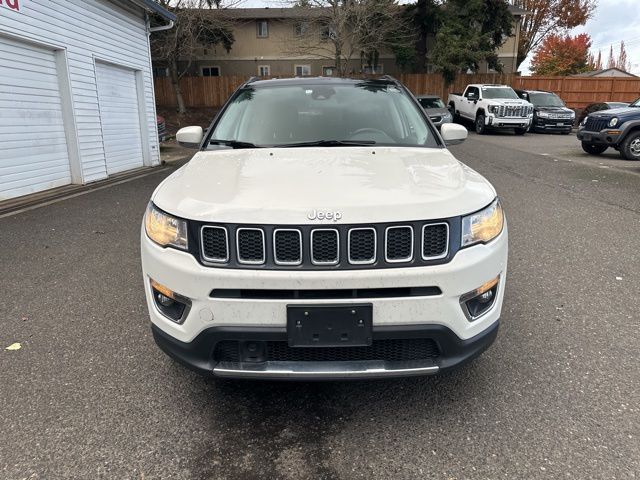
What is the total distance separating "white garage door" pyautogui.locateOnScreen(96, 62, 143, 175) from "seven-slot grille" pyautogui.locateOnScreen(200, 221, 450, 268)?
388 inches

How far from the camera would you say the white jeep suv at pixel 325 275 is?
2.13 metres

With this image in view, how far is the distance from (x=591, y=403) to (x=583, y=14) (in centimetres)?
5355

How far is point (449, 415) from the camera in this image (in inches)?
99.0

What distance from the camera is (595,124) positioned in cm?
1279

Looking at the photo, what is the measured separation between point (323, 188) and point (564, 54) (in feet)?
189

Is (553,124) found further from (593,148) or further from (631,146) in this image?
(631,146)

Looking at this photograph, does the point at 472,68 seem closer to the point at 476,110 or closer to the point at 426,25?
the point at 426,25

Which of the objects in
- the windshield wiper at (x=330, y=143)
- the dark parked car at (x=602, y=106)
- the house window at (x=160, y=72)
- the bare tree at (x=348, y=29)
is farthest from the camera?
the house window at (x=160, y=72)

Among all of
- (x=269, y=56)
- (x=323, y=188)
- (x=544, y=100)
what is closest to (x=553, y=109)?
(x=544, y=100)

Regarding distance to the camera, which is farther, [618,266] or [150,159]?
[150,159]

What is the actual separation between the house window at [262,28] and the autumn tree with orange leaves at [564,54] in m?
30.2

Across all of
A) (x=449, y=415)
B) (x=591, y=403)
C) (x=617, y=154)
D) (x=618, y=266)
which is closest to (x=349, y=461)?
(x=449, y=415)

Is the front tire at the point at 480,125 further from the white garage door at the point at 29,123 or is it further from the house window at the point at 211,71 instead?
the house window at the point at 211,71

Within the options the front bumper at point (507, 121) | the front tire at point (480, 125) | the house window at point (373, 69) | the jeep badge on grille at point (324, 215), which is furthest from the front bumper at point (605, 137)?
the house window at point (373, 69)
